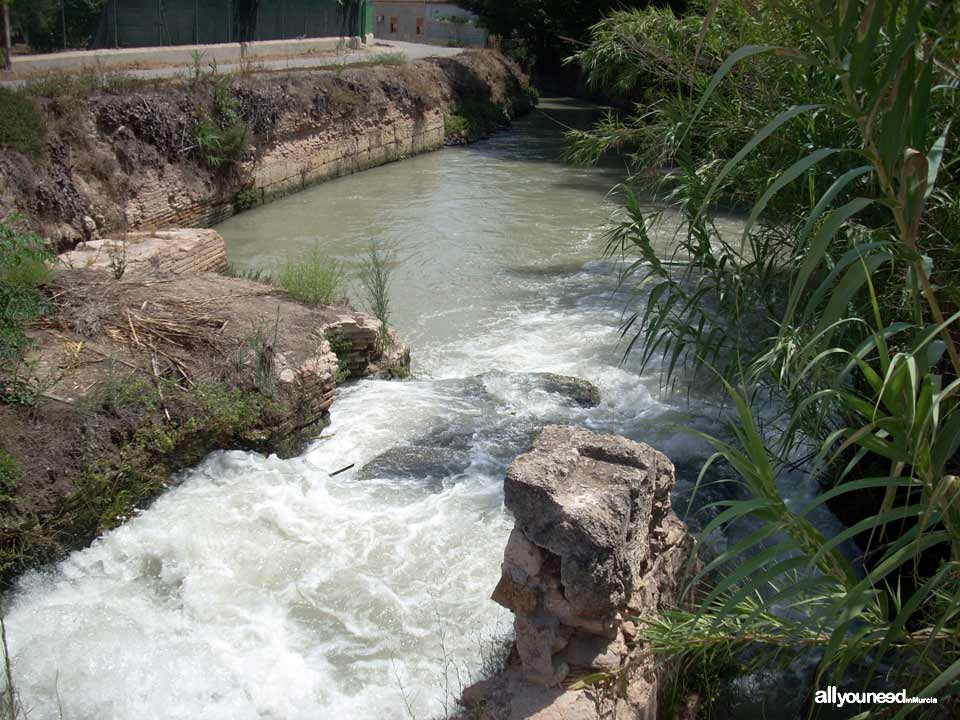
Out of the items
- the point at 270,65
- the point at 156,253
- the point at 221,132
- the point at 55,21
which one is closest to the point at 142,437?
the point at 156,253

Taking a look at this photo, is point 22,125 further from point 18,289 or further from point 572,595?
point 572,595

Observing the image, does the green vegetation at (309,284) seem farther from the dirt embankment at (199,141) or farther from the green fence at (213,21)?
the green fence at (213,21)

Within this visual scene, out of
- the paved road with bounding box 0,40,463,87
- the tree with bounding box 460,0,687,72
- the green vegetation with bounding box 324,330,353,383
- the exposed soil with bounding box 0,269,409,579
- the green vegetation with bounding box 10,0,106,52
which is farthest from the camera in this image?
the tree with bounding box 460,0,687,72

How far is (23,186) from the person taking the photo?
11078 millimetres

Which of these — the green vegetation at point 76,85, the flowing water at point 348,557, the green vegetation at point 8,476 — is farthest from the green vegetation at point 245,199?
the green vegetation at point 8,476

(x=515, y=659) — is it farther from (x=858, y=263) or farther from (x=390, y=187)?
(x=390, y=187)

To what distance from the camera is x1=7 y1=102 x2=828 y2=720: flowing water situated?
14.4 ft

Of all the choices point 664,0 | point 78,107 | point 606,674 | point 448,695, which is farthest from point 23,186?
point 664,0

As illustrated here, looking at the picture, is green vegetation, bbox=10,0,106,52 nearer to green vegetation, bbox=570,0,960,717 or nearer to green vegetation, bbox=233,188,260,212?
green vegetation, bbox=233,188,260,212

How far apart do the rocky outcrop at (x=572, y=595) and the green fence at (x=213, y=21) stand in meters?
18.9

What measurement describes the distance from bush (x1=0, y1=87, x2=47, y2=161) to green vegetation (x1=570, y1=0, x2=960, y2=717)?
765cm

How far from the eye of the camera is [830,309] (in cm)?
212

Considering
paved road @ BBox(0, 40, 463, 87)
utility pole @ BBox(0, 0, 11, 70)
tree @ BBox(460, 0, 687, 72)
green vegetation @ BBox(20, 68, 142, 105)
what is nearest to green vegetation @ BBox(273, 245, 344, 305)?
green vegetation @ BBox(20, 68, 142, 105)

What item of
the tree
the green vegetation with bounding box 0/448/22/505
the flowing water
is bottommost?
the flowing water
